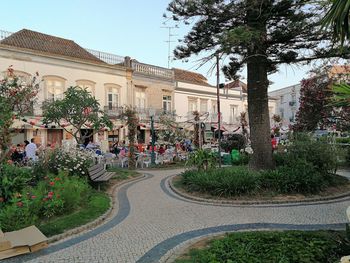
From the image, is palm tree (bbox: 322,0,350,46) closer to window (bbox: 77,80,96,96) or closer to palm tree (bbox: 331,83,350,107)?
palm tree (bbox: 331,83,350,107)

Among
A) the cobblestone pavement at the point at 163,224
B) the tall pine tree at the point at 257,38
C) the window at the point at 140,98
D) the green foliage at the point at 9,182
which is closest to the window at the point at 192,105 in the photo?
the window at the point at 140,98

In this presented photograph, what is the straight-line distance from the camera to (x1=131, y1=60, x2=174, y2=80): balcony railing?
29623mm

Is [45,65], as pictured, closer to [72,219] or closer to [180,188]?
[180,188]

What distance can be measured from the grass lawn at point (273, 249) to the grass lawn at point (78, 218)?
256 centimetres

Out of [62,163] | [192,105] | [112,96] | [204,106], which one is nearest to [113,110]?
[112,96]

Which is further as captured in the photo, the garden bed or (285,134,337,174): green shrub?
(285,134,337,174): green shrub

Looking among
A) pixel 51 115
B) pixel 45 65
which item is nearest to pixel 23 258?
pixel 51 115

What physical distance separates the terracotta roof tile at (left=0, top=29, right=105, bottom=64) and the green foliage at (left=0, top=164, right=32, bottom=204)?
16106 millimetres

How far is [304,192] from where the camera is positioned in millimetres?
9180

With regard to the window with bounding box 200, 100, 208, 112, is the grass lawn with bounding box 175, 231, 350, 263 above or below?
below

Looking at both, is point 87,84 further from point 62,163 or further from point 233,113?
point 233,113

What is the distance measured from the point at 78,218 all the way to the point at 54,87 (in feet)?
62.5

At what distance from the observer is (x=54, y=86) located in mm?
24047

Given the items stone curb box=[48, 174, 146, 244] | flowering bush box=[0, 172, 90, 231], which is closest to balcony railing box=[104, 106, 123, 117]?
stone curb box=[48, 174, 146, 244]
